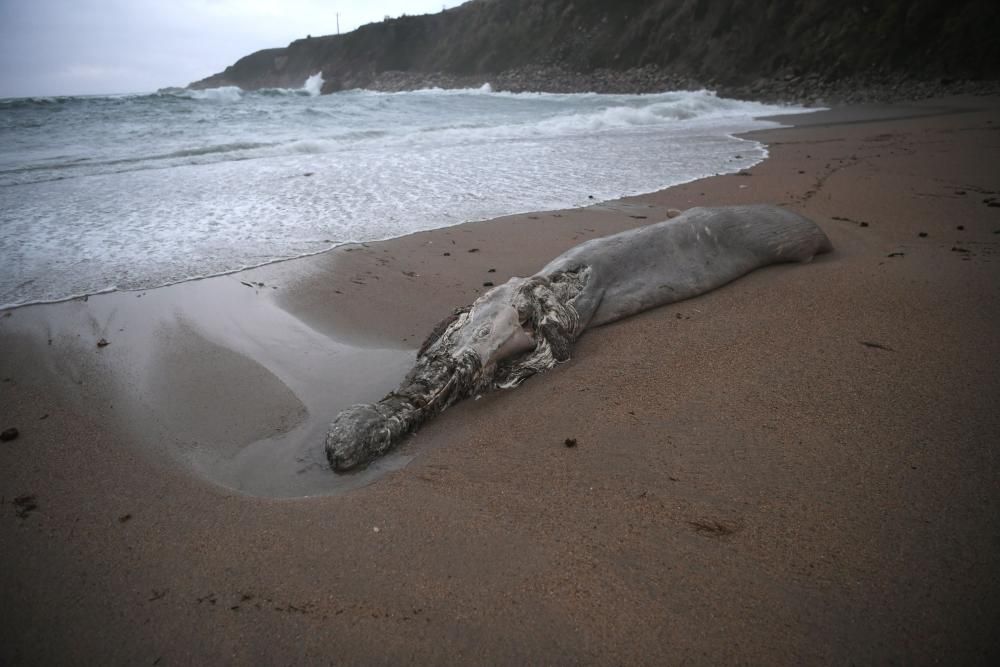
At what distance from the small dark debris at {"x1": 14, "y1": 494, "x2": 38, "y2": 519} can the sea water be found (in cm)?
242

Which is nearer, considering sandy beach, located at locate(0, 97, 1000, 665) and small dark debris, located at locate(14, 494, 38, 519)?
sandy beach, located at locate(0, 97, 1000, 665)

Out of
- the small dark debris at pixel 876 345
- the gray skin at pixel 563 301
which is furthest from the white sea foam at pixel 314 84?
the small dark debris at pixel 876 345

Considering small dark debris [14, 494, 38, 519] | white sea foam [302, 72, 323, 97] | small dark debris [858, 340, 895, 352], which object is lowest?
small dark debris [14, 494, 38, 519]

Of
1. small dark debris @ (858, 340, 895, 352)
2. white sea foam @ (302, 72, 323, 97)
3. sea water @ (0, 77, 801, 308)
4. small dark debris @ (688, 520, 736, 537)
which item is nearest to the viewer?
small dark debris @ (688, 520, 736, 537)

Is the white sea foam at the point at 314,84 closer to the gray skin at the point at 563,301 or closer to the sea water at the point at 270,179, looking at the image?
the sea water at the point at 270,179

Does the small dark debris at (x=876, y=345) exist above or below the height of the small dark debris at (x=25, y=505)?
above

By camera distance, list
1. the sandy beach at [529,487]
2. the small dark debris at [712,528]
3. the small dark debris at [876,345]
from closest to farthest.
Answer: the sandy beach at [529,487]
the small dark debris at [712,528]
the small dark debris at [876,345]

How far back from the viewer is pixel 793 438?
2.23 meters

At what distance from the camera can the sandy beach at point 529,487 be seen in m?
1.54

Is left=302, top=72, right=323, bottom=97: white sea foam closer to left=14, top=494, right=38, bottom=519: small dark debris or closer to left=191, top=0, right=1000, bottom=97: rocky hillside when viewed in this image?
left=191, top=0, right=1000, bottom=97: rocky hillside

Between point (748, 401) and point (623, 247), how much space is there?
164 cm

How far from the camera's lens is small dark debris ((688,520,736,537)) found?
1820mm

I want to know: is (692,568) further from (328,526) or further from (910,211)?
(910,211)

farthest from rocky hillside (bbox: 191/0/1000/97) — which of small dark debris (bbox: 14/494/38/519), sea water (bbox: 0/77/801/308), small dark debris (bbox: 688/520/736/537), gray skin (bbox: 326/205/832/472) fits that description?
small dark debris (bbox: 14/494/38/519)
